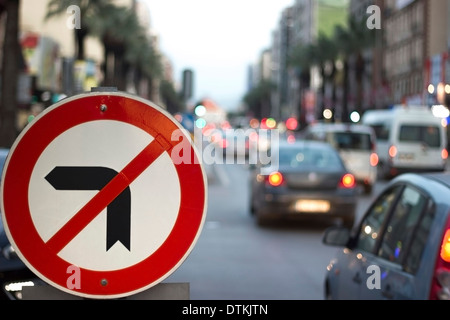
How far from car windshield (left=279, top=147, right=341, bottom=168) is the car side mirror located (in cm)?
1073

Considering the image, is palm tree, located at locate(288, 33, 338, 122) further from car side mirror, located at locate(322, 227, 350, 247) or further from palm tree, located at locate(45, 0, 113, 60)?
car side mirror, located at locate(322, 227, 350, 247)

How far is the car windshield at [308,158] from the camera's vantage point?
56.1 ft

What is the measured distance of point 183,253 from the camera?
2941 mm

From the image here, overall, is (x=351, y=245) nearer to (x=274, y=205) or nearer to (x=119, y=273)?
(x=119, y=273)

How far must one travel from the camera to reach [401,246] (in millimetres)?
4949

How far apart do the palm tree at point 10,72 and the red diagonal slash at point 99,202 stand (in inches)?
939

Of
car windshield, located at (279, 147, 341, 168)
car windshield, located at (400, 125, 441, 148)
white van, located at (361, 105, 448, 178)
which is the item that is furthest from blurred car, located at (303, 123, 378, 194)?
car windshield, located at (279, 147, 341, 168)

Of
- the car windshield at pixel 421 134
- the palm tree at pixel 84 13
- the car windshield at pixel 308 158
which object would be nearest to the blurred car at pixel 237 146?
the palm tree at pixel 84 13

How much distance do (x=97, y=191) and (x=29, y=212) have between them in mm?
218

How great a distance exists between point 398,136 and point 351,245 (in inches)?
1121

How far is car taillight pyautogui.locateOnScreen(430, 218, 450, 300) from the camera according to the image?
4152 millimetres

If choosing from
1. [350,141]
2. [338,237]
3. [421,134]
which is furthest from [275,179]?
[421,134]
